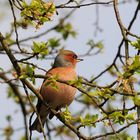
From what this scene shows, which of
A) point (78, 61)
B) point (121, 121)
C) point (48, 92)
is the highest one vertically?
point (78, 61)

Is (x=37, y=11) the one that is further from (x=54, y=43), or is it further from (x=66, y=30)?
(x=66, y=30)

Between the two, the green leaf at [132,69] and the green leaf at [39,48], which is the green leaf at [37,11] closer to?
the green leaf at [39,48]

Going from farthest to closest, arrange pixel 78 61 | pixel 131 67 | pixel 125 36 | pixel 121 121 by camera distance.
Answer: pixel 78 61 < pixel 125 36 < pixel 121 121 < pixel 131 67

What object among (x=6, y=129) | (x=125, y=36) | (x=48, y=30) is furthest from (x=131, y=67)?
(x=6, y=129)

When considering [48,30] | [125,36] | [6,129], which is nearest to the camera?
[125,36]

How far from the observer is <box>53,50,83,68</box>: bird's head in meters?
9.16

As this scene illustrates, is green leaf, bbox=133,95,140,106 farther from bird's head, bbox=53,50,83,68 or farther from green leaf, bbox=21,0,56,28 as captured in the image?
bird's head, bbox=53,50,83,68

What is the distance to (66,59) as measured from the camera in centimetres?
934

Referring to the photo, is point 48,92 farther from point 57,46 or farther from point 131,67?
point 131,67

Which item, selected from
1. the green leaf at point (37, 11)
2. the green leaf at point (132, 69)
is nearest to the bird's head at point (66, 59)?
the green leaf at point (37, 11)

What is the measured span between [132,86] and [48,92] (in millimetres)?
2653

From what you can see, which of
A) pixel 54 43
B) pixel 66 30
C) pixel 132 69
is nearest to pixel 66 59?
pixel 54 43

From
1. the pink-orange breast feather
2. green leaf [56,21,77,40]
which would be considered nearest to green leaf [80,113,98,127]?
the pink-orange breast feather

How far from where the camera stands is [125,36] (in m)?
6.65
